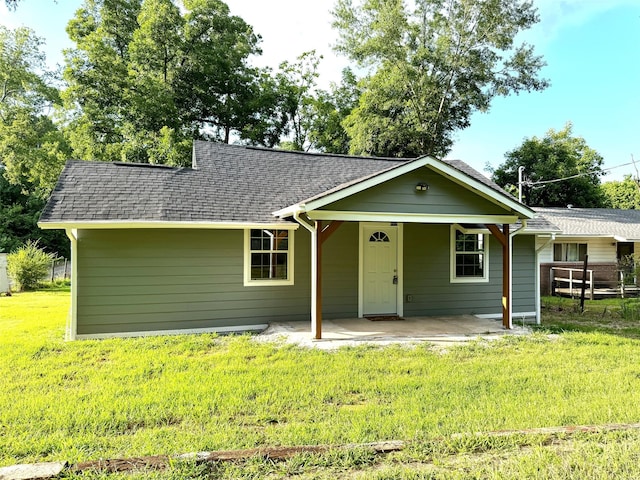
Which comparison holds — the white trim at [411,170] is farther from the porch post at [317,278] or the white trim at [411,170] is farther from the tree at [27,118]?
the tree at [27,118]

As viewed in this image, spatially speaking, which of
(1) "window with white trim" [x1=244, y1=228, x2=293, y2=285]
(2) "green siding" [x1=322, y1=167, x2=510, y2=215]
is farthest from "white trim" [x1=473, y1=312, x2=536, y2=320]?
(1) "window with white trim" [x1=244, y1=228, x2=293, y2=285]

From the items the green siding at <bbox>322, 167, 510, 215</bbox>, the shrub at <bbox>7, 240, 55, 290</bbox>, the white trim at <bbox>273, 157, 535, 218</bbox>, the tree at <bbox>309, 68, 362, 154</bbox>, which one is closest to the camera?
the white trim at <bbox>273, 157, 535, 218</bbox>

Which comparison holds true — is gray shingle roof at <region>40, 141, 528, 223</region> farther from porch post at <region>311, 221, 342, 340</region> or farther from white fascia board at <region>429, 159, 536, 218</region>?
porch post at <region>311, 221, 342, 340</region>

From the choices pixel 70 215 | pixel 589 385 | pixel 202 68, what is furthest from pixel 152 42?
pixel 589 385

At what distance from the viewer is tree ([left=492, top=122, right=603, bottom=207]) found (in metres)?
28.4

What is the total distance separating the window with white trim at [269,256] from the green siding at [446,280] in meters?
2.73

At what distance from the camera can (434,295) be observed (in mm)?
9414

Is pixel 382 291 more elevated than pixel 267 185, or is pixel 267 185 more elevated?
pixel 267 185

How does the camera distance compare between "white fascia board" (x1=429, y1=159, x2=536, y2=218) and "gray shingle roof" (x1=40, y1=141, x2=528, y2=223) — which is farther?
"gray shingle roof" (x1=40, y1=141, x2=528, y2=223)

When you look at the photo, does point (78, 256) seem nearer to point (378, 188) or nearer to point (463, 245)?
point (378, 188)

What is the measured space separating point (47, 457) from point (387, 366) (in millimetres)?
3858

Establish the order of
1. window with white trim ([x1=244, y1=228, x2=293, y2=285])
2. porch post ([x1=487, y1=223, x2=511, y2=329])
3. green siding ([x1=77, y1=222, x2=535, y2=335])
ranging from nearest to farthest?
1. green siding ([x1=77, y1=222, x2=535, y2=335])
2. porch post ([x1=487, y1=223, x2=511, y2=329])
3. window with white trim ([x1=244, y1=228, x2=293, y2=285])

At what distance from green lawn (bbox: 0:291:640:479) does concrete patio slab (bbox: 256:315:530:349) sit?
1.81 ft

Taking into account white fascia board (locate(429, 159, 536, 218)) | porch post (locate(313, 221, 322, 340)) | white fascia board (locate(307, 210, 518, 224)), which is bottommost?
porch post (locate(313, 221, 322, 340))
